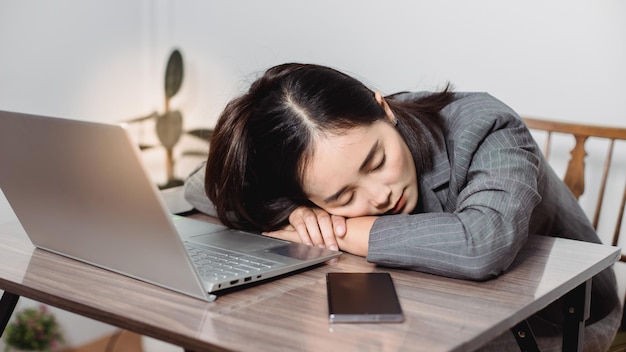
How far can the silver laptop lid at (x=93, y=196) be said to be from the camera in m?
0.79

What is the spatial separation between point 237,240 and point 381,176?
22 centimetres

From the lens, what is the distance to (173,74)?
105 inches

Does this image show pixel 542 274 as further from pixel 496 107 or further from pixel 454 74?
pixel 454 74

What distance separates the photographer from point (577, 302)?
1076mm

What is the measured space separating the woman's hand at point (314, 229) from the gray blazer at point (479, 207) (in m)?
Answer: 0.07

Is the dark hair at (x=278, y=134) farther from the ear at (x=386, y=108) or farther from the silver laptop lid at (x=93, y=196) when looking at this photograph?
the silver laptop lid at (x=93, y=196)

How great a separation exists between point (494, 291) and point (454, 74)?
1.28m

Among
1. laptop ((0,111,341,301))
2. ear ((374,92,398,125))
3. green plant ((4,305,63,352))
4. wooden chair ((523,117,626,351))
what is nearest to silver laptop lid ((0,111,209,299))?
laptop ((0,111,341,301))

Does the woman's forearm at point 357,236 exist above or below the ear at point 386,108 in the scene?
below

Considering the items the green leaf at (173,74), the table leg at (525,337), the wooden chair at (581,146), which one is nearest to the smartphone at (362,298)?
the table leg at (525,337)

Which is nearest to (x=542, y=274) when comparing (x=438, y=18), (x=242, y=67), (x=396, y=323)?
(x=396, y=323)

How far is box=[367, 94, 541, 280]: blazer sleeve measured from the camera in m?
0.98

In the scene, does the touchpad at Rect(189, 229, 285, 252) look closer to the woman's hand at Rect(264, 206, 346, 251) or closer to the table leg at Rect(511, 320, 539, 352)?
the woman's hand at Rect(264, 206, 346, 251)

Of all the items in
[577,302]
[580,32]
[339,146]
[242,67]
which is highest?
[580,32]
